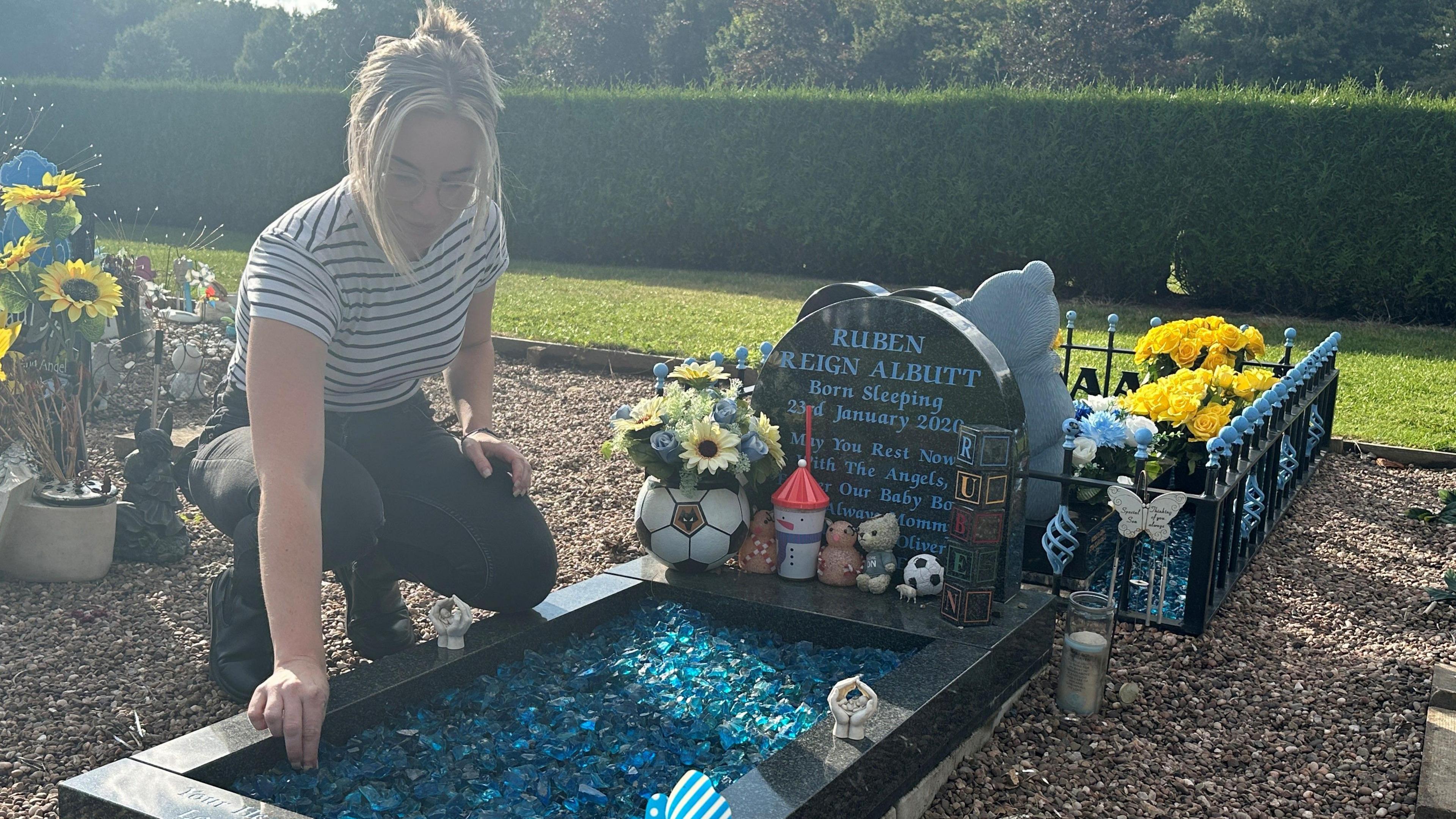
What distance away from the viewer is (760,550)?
373 cm

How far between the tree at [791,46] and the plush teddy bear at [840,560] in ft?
80.7

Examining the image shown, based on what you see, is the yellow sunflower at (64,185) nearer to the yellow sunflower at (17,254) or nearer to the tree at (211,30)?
the yellow sunflower at (17,254)

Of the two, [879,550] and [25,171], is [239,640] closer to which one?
[879,550]

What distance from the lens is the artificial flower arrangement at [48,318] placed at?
4.05 m

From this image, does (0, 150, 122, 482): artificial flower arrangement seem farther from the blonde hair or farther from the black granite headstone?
the black granite headstone

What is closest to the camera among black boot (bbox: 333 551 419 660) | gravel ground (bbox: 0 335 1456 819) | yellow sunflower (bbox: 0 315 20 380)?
gravel ground (bbox: 0 335 1456 819)

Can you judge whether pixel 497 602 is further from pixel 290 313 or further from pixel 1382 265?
pixel 1382 265

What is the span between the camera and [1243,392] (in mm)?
4945

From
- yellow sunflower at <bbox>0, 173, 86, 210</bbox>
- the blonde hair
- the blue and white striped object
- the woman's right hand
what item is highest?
the blonde hair

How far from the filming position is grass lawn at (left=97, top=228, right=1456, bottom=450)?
7.04m

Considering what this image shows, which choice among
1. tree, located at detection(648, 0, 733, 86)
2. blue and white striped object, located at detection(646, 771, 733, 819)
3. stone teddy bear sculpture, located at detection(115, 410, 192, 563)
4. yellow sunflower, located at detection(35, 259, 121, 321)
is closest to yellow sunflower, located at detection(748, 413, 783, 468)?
blue and white striped object, located at detection(646, 771, 733, 819)

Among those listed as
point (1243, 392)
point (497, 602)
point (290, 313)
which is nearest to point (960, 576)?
point (497, 602)

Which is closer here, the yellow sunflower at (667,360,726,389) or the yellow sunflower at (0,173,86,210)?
the yellow sunflower at (667,360,726,389)

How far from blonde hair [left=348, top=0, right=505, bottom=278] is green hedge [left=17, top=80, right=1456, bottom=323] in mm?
9324
